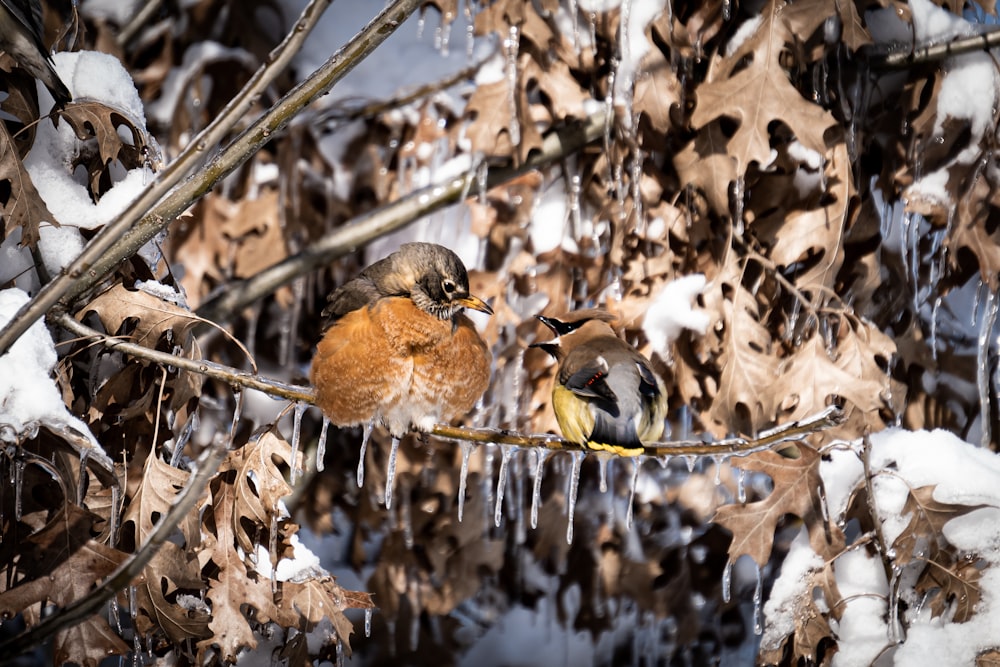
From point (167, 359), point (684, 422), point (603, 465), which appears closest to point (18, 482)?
point (167, 359)

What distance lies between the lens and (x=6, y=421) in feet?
6.50

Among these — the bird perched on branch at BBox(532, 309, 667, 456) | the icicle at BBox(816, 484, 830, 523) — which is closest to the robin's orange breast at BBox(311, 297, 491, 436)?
the bird perched on branch at BBox(532, 309, 667, 456)

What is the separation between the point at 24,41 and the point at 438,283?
1.23m

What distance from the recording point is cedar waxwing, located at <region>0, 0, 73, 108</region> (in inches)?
87.4

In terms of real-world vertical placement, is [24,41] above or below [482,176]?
above

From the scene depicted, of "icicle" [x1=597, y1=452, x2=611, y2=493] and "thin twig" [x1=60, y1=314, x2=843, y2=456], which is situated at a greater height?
"thin twig" [x1=60, y1=314, x2=843, y2=456]

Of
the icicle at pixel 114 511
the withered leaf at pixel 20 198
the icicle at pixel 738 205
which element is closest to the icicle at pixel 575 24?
the icicle at pixel 738 205

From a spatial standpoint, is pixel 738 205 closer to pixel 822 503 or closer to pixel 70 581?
pixel 822 503

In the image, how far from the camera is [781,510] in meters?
2.79

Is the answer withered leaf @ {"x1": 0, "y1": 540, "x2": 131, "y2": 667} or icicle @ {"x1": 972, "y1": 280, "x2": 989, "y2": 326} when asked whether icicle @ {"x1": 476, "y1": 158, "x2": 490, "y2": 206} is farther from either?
withered leaf @ {"x1": 0, "y1": 540, "x2": 131, "y2": 667}

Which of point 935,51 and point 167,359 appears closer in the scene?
point 167,359

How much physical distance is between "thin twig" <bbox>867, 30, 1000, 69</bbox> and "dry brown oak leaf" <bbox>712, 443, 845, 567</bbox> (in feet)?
5.00

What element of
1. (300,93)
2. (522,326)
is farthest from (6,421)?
(522,326)

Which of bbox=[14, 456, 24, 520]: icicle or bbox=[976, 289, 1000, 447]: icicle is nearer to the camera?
bbox=[14, 456, 24, 520]: icicle
